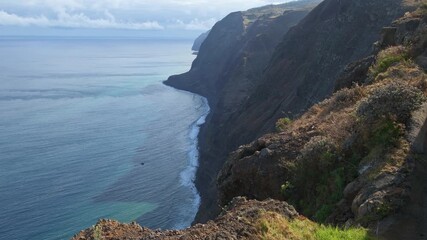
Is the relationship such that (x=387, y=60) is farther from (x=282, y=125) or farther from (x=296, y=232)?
(x=296, y=232)

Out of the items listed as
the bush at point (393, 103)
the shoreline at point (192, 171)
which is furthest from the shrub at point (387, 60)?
the shoreline at point (192, 171)

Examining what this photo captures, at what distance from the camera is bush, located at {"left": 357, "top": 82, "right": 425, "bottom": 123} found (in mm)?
12539

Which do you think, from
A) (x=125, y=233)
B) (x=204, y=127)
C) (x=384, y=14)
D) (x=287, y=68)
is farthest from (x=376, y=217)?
(x=204, y=127)

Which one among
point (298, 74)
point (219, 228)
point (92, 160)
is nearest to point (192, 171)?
point (92, 160)

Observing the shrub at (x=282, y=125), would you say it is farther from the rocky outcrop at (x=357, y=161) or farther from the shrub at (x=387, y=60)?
the shrub at (x=387, y=60)

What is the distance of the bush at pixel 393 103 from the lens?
41.1 ft

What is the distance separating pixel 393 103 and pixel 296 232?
5.82 metres

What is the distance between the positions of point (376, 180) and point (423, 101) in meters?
3.63

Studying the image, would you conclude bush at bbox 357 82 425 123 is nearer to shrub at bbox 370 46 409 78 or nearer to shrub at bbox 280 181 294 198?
shrub at bbox 280 181 294 198

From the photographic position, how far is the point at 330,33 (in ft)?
216

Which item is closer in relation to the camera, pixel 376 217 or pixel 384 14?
pixel 376 217

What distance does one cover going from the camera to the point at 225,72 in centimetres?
12975

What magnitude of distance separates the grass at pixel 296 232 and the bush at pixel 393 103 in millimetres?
4760

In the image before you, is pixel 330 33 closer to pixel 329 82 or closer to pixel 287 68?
pixel 287 68
